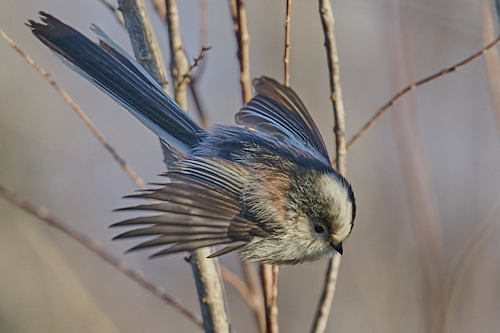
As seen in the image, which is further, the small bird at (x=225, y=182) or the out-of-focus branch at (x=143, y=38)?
the out-of-focus branch at (x=143, y=38)

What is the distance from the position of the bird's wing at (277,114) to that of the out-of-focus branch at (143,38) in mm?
177

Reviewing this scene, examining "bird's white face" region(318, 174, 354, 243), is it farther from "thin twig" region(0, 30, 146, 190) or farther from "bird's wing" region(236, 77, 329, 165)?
"thin twig" region(0, 30, 146, 190)

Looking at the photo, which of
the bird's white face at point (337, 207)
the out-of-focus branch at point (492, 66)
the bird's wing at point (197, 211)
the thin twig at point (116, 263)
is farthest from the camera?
the out-of-focus branch at point (492, 66)

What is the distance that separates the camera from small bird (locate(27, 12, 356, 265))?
494 millimetres

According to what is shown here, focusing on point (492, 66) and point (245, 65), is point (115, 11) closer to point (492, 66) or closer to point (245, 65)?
point (245, 65)

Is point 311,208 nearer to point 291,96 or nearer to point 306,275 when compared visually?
point 291,96

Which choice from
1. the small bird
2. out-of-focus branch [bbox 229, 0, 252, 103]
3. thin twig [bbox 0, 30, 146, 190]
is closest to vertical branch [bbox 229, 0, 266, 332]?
out-of-focus branch [bbox 229, 0, 252, 103]

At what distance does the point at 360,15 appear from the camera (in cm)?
124

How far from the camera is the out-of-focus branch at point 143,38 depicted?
638 mm

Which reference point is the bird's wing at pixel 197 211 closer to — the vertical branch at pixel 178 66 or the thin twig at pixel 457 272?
the vertical branch at pixel 178 66

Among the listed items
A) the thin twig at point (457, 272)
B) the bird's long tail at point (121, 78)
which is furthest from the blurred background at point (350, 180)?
the bird's long tail at point (121, 78)

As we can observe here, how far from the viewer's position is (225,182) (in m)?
0.56

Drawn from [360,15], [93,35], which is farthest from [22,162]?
[360,15]

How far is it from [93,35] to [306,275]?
46.9 inches
